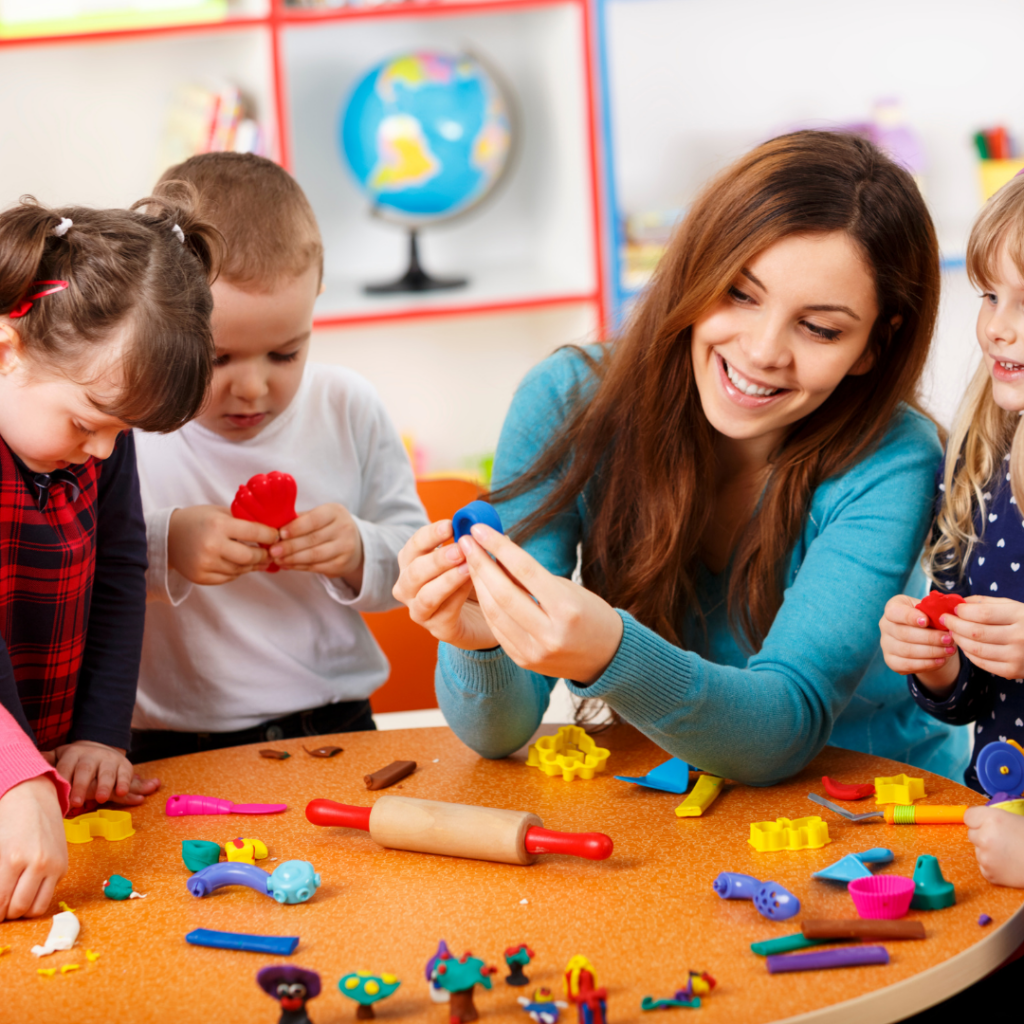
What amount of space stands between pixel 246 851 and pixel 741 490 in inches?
28.8

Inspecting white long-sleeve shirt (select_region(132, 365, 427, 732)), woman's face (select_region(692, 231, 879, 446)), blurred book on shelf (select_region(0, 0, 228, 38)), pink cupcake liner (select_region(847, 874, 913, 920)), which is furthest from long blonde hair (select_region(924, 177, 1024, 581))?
blurred book on shelf (select_region(0, 0, 228, 38))

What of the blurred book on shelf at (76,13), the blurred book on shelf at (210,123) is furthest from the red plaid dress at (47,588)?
the blurred book on shelf at (76,13)

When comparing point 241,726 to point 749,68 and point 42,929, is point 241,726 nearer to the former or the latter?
point 42,929

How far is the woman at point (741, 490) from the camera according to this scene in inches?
40.1

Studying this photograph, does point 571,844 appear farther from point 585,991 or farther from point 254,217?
point 254,217

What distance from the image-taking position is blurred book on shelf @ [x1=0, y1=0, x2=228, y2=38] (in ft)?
8.12

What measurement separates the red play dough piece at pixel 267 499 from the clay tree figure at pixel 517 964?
0.69 m

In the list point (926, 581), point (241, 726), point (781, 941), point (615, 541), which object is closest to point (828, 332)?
point (615, 541)

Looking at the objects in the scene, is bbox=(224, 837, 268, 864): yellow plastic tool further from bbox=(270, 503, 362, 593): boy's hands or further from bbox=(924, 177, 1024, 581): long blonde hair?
bbox=(924, 177, 1024, 581): long blonde hair

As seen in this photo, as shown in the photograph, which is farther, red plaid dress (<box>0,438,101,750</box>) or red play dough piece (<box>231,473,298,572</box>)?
red play dough piece (<box>231,473,298,572</box>)

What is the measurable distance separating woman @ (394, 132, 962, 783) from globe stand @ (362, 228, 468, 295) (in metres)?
1.36

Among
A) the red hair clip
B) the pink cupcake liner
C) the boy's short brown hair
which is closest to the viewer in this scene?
the pink cupcake liner

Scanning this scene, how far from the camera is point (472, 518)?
3.14ft

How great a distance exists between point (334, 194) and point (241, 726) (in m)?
1.73
